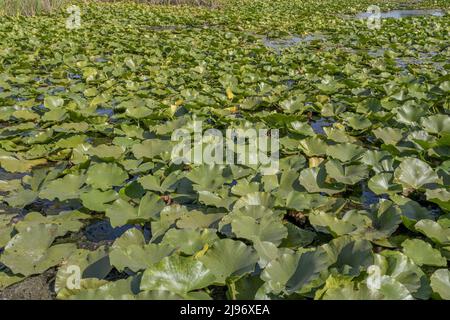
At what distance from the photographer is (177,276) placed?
145 cm

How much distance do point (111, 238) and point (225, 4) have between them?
12.9m

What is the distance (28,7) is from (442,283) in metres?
10.8

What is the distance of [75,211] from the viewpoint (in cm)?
210

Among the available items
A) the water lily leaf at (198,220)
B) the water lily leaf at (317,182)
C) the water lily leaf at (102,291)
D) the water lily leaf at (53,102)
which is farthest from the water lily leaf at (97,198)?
the water lily leaf at (53,102)

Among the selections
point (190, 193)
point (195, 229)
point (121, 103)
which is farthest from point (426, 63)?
point (195, 229)

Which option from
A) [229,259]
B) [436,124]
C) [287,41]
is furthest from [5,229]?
[287,41]

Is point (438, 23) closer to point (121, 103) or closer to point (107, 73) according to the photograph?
point (107, 73)

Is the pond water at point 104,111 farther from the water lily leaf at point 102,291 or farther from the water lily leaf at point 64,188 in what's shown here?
the water lily leaf at point 102,291

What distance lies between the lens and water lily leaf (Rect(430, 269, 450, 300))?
1.40m

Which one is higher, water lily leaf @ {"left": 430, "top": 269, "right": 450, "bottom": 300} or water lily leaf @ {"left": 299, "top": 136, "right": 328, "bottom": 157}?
water lily leaf @ {"left": 299, "top": 136, "right": 328, "bottom": 157}

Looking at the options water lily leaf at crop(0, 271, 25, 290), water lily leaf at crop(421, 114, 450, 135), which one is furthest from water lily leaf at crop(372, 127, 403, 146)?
water lily leaf at crop(0, 271, 25, 290)

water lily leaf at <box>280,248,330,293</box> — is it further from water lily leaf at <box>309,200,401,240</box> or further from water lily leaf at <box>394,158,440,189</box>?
water lily leaf at <box>394,158,440,189</box>

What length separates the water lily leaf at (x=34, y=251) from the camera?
1.70 metres

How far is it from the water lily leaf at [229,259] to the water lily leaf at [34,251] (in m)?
0.67
